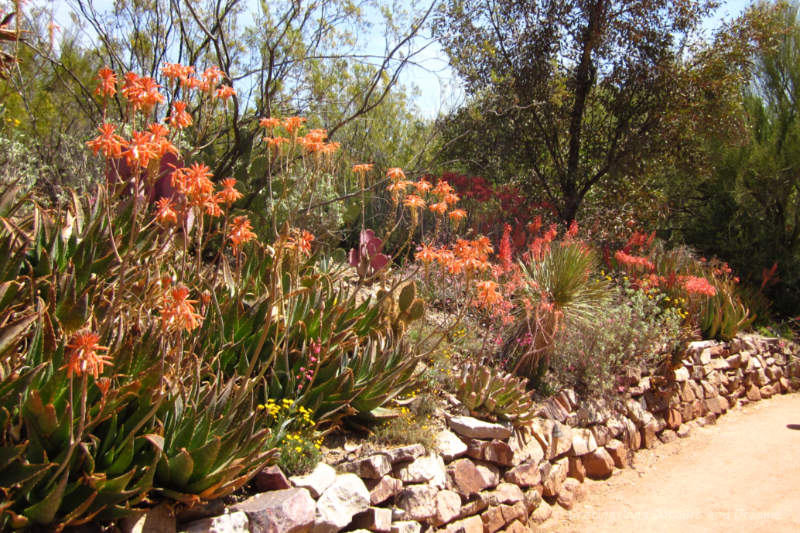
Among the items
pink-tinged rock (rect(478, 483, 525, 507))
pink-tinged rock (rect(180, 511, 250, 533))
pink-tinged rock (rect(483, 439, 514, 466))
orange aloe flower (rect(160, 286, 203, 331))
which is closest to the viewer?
orange aloe flower (rect(160, 286, 203, 331))

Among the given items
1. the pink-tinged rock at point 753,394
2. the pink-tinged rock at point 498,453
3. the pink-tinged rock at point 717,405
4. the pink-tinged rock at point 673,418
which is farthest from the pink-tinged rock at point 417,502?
the pink-tinged rock at point 753,394

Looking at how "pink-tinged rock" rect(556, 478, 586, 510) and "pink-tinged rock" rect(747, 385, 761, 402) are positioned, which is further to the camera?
"pink-tinged rock" rect(747, 385, 761, 402)

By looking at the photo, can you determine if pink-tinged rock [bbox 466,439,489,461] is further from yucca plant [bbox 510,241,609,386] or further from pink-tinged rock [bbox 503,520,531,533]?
yucca plant [bbox 510,241,609,386]

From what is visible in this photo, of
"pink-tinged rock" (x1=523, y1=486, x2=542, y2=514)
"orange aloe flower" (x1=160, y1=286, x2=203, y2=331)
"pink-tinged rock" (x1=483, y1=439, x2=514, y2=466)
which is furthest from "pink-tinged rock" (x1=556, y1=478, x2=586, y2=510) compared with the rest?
"orange aloe flower" (x1=160, y1=286, x2=203, y2=331)

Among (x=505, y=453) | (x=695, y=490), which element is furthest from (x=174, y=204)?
(x=695, y=490)

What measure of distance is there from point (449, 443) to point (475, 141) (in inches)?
220

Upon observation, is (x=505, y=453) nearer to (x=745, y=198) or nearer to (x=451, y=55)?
(x=451, y=55)

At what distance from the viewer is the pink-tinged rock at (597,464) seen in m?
5.09

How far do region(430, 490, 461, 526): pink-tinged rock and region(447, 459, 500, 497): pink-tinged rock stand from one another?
0.29 ft

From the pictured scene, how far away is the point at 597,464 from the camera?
5113mm

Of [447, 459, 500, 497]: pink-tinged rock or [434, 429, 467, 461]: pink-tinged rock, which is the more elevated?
[434, 429, 467, 461]: pink-tinged rock

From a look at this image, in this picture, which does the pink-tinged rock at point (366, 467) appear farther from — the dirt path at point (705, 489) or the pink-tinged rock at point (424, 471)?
the dirt path at point (705, 489)

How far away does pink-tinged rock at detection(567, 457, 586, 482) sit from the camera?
489 cm

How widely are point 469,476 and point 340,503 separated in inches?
45.3
